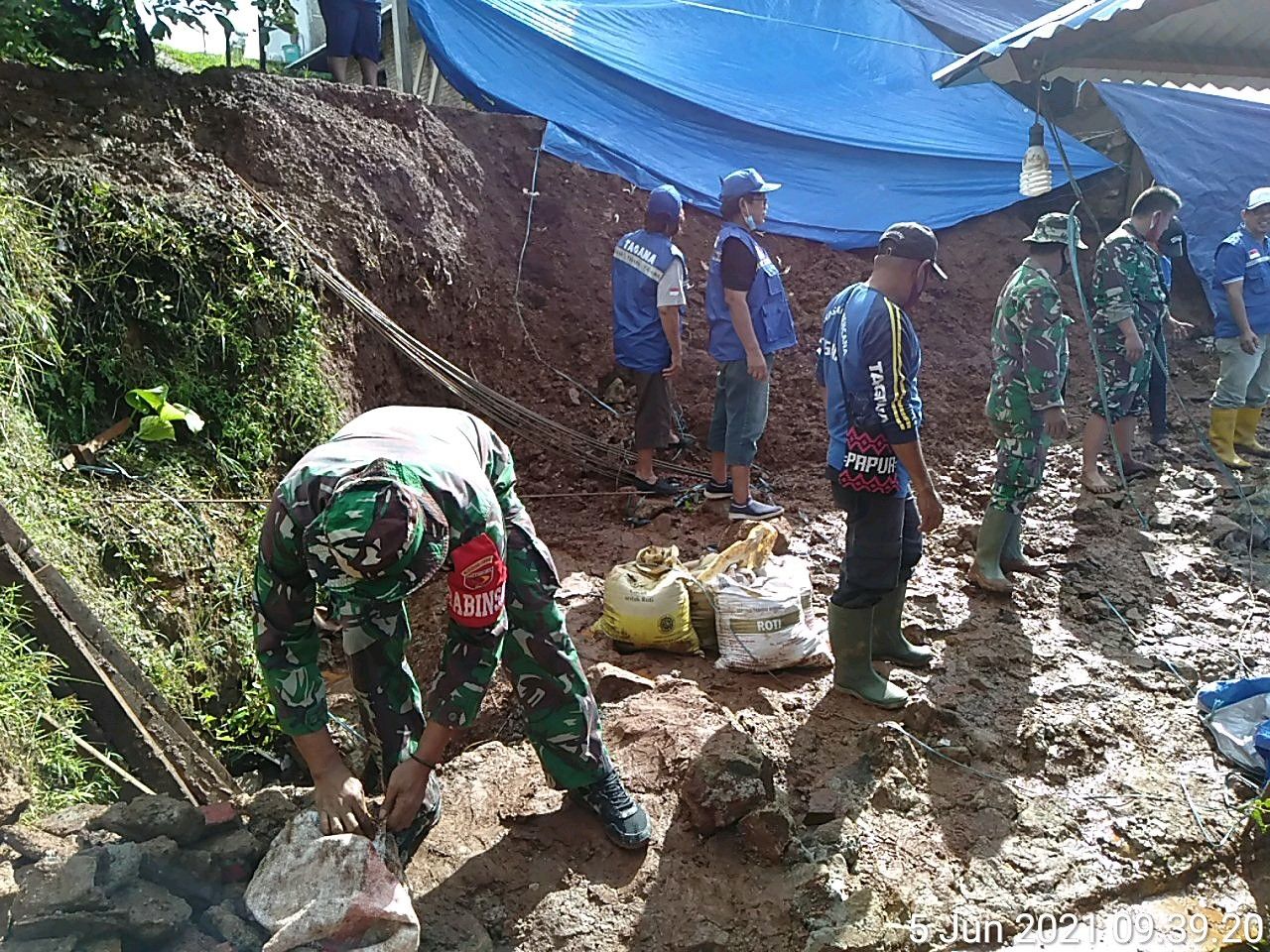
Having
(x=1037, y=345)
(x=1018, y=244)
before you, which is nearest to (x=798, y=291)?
(x=1018, y=244)

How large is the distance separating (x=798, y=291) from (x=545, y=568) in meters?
6.16

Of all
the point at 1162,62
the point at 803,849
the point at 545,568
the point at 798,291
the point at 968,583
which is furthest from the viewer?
the point at 798,291

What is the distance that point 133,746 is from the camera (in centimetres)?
279

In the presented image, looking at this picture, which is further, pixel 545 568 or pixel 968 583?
pixel 968 583

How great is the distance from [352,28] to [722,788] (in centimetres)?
680

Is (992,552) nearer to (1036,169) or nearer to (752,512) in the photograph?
Result: (752,512)

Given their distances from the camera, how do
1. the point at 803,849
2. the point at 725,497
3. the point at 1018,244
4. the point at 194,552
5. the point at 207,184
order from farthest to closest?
1. the point at 1018,244
2. the point at 725,497
3. the point at 207,184
4. the point at 194,552
5. the point at 803,849

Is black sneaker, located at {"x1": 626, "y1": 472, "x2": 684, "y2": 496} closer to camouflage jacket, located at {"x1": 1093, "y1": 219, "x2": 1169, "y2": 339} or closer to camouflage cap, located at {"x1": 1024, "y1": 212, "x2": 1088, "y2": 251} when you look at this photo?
camouflage cap, located at {"x1": 1024, "y1": 212, "x2": 1088, "y2": 251}

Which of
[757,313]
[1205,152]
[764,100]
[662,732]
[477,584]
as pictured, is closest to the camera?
[477,584]

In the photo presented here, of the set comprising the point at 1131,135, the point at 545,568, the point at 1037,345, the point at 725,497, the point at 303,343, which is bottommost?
the point at 725,497

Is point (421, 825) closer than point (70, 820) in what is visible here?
No

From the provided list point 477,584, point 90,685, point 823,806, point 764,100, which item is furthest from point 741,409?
point 764,100

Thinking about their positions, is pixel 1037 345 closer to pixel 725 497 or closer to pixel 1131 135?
pixel 725 497

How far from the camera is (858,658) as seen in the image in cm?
350
